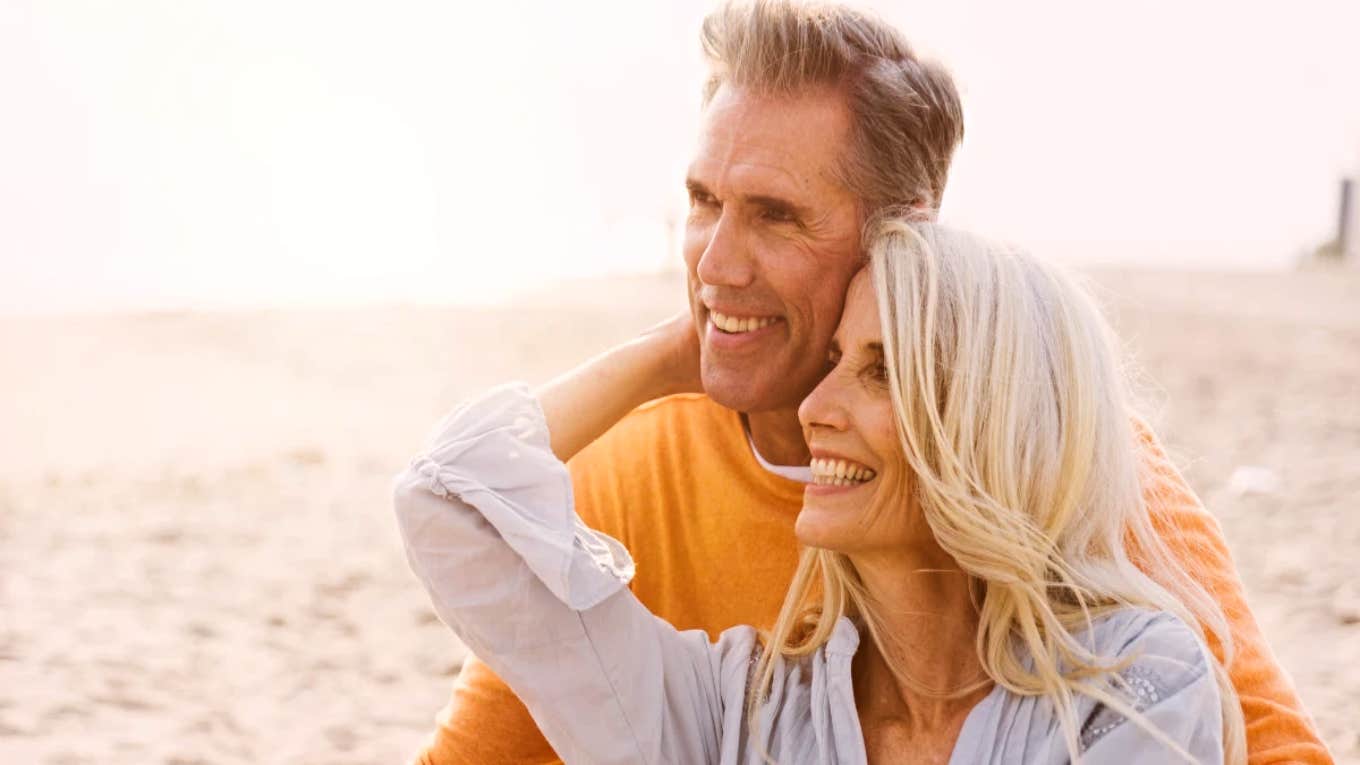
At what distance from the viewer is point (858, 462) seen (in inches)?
95.7

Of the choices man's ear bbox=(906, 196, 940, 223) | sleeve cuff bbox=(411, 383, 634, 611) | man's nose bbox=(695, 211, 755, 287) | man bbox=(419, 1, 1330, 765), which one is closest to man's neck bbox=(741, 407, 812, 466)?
man bbox=(419, 1, 1330, 765)

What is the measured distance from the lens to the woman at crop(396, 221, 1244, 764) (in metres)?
2.34

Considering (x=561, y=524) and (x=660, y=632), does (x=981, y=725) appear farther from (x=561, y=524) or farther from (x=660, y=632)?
(x=561, y=524)

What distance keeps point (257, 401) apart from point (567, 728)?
11.0m

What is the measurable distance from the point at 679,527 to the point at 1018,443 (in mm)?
1215

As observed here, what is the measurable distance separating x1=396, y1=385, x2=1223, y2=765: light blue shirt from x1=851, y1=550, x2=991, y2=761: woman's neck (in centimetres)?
8

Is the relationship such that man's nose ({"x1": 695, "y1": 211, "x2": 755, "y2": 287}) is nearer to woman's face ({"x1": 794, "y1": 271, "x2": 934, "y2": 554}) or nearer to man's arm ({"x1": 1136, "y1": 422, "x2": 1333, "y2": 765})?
woman's face ({"x1": 794, "y1": 271, "x2": 934, "y2": 554})

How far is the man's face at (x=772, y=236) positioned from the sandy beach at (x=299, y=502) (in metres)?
0.70

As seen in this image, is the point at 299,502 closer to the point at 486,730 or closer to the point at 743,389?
the point at 486,730

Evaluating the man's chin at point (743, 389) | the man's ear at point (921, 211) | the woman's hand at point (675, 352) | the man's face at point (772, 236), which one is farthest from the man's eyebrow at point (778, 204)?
the woman's hand at point (675, 352)

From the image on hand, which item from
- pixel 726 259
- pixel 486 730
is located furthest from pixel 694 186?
pixel 486 730

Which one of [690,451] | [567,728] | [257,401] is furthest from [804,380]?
[257,401]

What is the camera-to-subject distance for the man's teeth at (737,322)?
3.04 metres

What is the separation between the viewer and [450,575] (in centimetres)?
261
